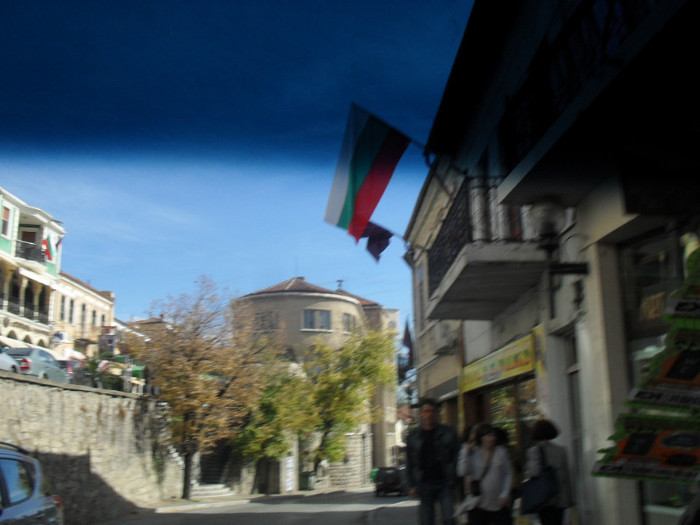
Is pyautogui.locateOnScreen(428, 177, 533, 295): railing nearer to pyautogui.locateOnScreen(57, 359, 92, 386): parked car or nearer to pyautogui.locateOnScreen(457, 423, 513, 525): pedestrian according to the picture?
pyautogui.locateOnScreen(457, 423, 513, 525): pedestrian

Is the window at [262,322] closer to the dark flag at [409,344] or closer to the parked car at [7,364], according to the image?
Answer: the dark flag at [409,344]

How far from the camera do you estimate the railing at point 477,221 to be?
10.6 metres

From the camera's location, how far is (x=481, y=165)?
13.5 meters

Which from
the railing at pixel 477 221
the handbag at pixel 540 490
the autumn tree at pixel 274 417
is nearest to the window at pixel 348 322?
the autumn tree at pixel 274 417

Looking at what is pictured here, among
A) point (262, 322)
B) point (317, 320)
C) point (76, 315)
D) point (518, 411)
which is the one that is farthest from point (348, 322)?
point (518, 411)

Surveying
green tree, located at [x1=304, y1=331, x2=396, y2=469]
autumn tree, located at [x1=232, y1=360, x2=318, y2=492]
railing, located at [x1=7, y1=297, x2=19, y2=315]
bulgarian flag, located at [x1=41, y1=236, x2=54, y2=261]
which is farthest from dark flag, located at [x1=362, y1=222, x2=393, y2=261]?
bulgarian flag, located at [x1=41, y1=236, x2=54, y2=261]

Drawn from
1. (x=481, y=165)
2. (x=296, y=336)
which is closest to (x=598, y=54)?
(x=481, y=165)

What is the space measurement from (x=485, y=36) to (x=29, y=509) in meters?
9.23

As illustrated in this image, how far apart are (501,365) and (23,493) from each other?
781cm

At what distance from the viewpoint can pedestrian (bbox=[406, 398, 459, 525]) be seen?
27.5 ft

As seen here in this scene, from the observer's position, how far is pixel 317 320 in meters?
53.8

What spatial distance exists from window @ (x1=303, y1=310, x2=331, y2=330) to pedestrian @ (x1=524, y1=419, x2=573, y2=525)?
45720 mm

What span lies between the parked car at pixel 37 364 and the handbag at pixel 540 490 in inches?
712

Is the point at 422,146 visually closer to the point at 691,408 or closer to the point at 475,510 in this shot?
the point at 475,510
